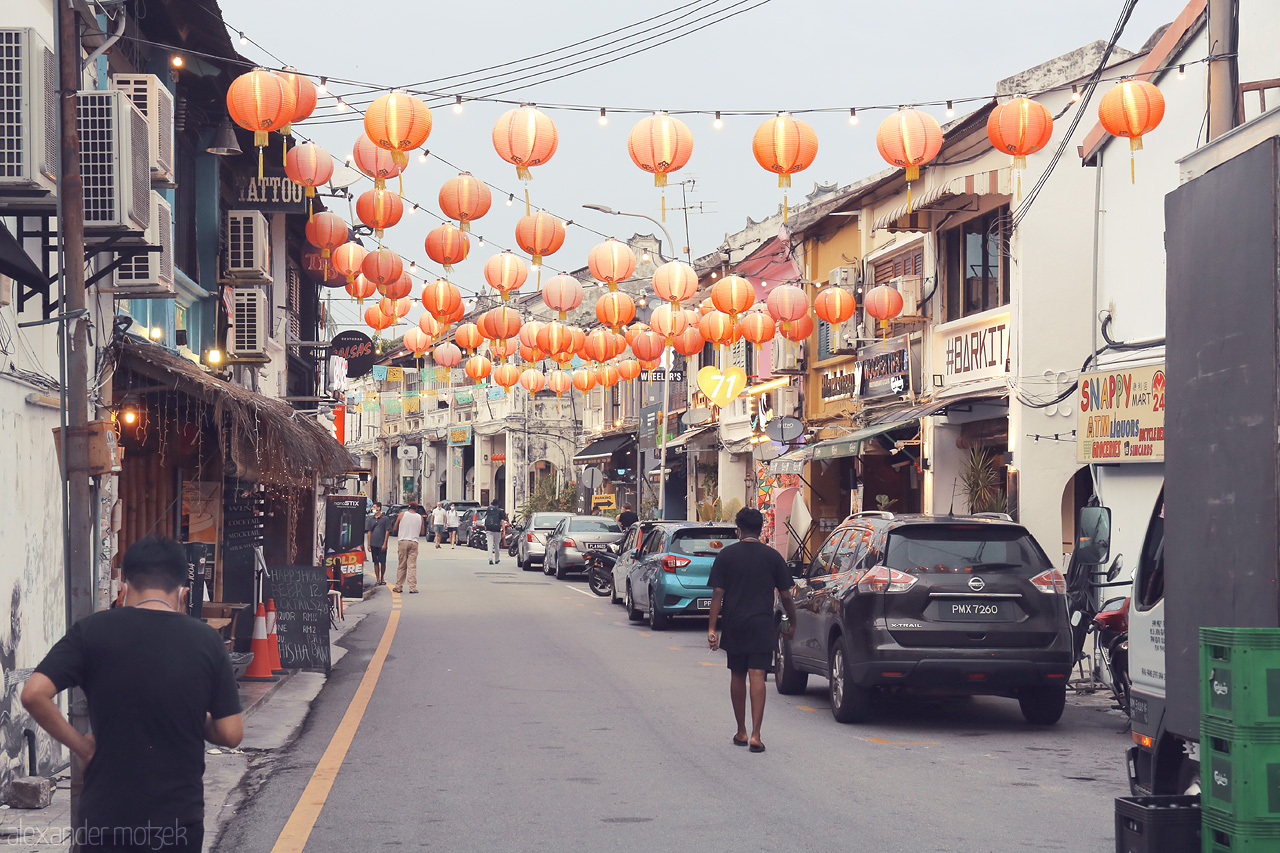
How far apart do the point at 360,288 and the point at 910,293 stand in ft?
33.3

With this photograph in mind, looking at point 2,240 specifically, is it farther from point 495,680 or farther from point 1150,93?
point 1150,93

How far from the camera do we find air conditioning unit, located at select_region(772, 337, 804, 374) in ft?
105

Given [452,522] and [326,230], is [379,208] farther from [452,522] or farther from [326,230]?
[452,522]

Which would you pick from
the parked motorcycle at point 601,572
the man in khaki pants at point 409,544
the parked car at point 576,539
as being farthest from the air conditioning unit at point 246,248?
the parked car at point 576,539

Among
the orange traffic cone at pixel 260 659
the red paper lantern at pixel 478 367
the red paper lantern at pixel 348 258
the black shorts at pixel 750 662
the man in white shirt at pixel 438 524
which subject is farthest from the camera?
the man in white shirt at pixel 438 524

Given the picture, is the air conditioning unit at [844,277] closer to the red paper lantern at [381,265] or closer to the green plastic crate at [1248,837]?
the red paper lantern at [381,265]

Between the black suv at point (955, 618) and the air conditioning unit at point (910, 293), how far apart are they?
13.3 meters

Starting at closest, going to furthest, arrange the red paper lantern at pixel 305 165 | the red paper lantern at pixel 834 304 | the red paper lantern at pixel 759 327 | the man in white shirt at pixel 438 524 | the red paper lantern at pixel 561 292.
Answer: the red paper lantern at pixel 305 165
the red paper lantern at pixel 561 292
the red paper lantern at pixel 834 304
the red paper lantern at pixel 759 327
the man in white shirt at pixel 438 524

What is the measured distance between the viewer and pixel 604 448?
168ft

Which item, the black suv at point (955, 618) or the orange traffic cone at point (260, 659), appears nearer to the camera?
the black suv at point (955, 618)

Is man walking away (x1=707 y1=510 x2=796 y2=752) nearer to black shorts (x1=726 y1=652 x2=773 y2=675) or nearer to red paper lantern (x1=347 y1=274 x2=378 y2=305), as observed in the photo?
black shorts (x1=726 y1=652 x2=773 y2=675)

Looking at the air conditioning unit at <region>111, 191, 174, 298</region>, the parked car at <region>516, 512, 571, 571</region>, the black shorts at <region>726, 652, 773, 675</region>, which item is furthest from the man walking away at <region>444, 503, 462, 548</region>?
the black shorts at <region>726, 652, 773, 675</region>

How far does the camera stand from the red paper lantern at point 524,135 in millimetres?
13516

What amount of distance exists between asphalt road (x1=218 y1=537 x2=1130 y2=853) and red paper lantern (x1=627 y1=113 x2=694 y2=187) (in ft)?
18.5
